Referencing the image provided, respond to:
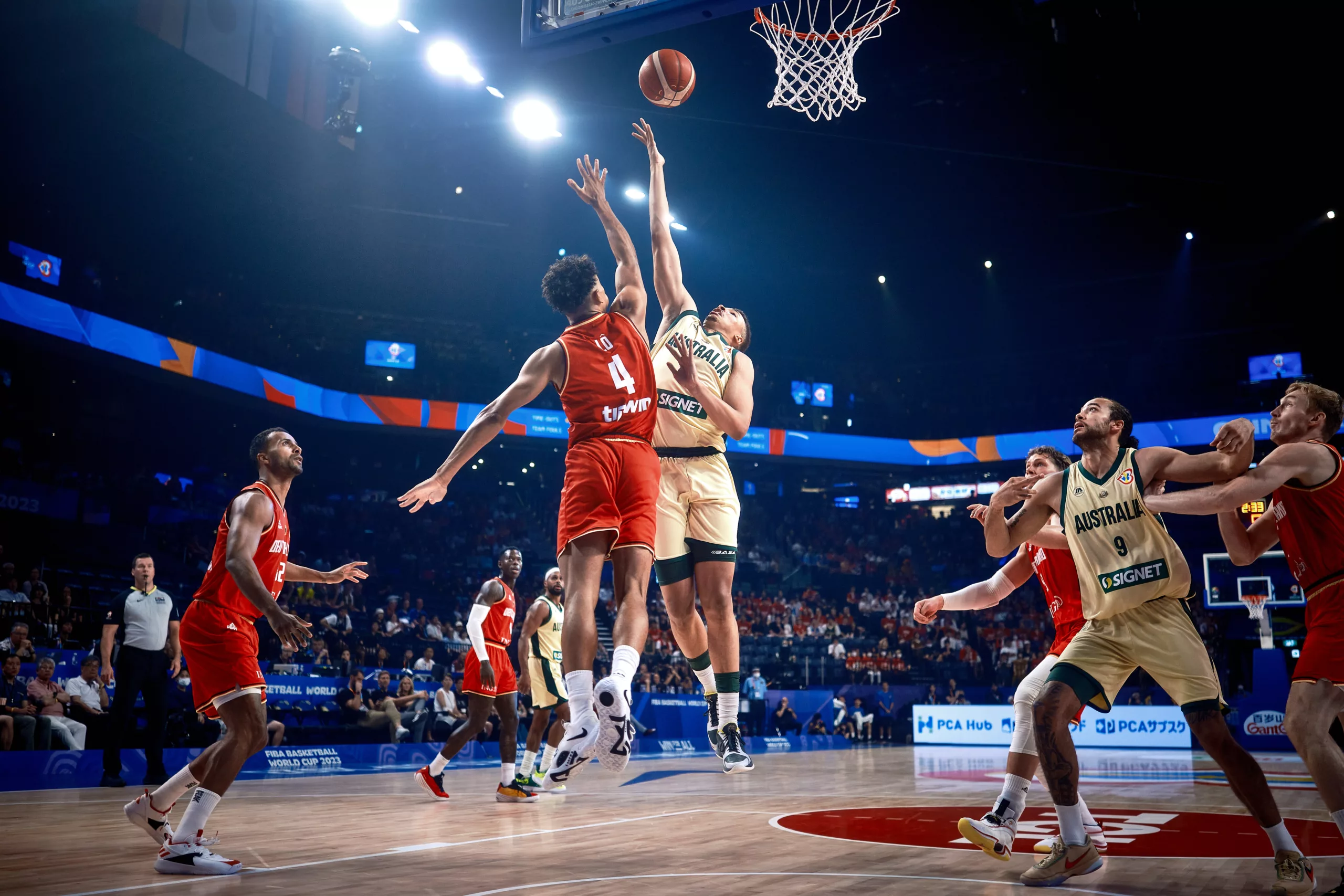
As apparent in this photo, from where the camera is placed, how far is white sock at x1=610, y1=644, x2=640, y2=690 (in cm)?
423

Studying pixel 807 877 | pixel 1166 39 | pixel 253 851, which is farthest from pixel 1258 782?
pixel 1166 39

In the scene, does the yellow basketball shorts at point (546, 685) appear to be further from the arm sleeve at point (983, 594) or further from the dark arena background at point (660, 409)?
the arm sleeve at point (983, 594)

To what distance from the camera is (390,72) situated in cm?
1842

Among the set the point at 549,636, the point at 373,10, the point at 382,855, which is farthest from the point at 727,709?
the point at 373,10

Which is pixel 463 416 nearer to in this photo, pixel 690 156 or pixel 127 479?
pixel 127 479

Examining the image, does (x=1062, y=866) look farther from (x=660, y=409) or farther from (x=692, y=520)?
(x=660, y=409)

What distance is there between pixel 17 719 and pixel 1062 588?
9.83 meters

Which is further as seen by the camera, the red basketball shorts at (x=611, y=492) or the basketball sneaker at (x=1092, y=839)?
the basketball sneaker at (x=1092, y=839)

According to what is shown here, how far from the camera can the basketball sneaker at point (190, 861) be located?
5.03 meters

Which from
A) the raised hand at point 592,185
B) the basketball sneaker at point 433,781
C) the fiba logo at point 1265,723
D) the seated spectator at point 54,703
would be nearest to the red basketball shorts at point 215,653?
the raised hand at point 592,185

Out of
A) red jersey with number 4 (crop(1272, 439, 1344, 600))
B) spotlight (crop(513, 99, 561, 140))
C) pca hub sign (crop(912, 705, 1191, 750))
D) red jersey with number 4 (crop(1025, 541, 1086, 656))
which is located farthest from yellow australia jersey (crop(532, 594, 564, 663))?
spotlight (crop(513, 99, 561, 140))

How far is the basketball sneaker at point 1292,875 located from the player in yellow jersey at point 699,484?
2441 millimetres

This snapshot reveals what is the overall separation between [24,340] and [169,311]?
3.21 metres


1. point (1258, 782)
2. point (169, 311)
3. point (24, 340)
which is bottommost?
point (1258, 782)
